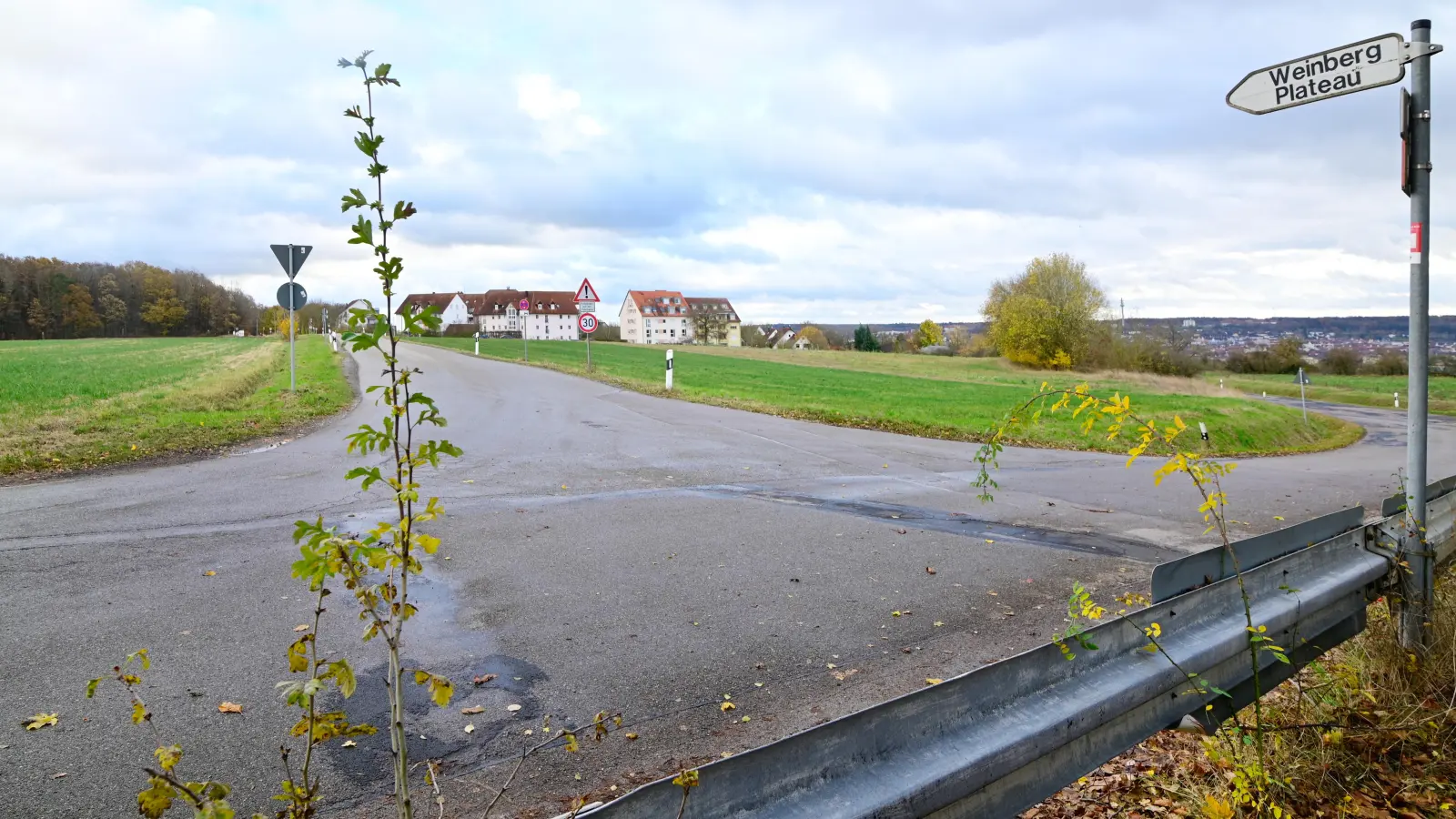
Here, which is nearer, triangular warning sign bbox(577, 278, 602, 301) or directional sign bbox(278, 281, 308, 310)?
directional sign bbox(278, 281, 308, 310)

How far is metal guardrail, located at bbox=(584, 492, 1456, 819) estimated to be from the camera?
5.81 feet

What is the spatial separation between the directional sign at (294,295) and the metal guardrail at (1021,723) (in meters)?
19.1

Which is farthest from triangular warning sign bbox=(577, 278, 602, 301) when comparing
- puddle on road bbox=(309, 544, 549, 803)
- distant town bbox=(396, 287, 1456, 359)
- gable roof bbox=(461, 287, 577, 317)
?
gable roof bbox=(461, 287, 577, 317)

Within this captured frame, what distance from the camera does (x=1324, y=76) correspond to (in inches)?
165

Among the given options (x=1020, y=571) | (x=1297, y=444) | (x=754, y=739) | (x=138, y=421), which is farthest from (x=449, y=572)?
(x=1297, y=444)

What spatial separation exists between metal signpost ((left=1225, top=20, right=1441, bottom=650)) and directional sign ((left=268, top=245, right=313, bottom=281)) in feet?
62.0

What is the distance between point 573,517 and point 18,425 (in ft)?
32.8

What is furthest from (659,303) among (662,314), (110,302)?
(110,302)

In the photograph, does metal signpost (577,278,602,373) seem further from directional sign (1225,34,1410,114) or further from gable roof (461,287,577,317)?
gable roof (461,287,577,317)

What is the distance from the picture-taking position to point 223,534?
23.0 feet

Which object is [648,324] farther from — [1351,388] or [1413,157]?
[1413,157]

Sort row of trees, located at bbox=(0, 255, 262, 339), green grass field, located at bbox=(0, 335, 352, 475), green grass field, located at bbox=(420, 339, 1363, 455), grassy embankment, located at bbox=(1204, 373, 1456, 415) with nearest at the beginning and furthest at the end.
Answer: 1. green grass field, located at bbox=(0, 335, 352, 475)
2. green grass field, located at bbox=(420, 339, 1363, 455)
3. grassy embankment, located at bbox=(1204, 373, 1456, 415)
4. row of trees, located at bbox=(0, 255, 262, 339)

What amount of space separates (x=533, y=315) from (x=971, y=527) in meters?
141

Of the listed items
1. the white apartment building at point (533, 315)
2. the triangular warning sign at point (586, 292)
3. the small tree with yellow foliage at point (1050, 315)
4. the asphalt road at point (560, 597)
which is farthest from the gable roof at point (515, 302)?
the asphalt road at point (560, 597)
